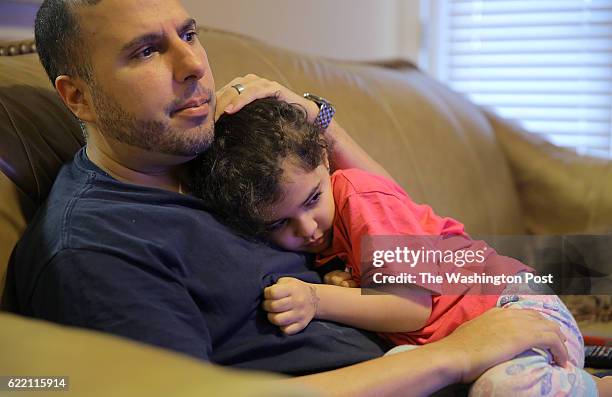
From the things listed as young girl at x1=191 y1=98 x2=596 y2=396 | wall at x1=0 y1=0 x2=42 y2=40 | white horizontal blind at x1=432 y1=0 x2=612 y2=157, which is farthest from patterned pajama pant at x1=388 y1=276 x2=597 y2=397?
white horizontal blind at x1=432 y1=0 x2=612 y2=157

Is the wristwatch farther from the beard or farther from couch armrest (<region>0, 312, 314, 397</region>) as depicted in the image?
couch armrest (<region>0, 312, 314, 397</region>)

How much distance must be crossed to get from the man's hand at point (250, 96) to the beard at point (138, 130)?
0.11 m

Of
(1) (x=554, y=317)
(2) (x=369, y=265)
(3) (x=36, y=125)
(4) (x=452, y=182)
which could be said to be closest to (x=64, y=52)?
(3) (x=36, y=125)

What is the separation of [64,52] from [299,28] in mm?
1619

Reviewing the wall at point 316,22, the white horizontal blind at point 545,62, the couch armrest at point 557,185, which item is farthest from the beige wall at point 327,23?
the couch armrest at point 557,185

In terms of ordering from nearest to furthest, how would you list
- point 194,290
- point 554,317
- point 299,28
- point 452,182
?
point 194,290, point 554,317, point 452,182, point 299,28

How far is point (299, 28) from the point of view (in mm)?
2732

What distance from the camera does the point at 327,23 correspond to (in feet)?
9.45

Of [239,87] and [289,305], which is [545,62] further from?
[289,305]

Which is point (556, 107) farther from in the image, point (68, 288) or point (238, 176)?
point (68, 288)

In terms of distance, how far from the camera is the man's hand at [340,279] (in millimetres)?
1295

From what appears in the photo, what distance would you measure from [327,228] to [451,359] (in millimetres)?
309

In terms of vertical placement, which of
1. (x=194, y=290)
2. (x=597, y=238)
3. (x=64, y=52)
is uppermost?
(x=64, y=52)

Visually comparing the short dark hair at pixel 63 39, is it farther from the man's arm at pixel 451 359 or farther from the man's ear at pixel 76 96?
the man's arm at pixel 451 359
